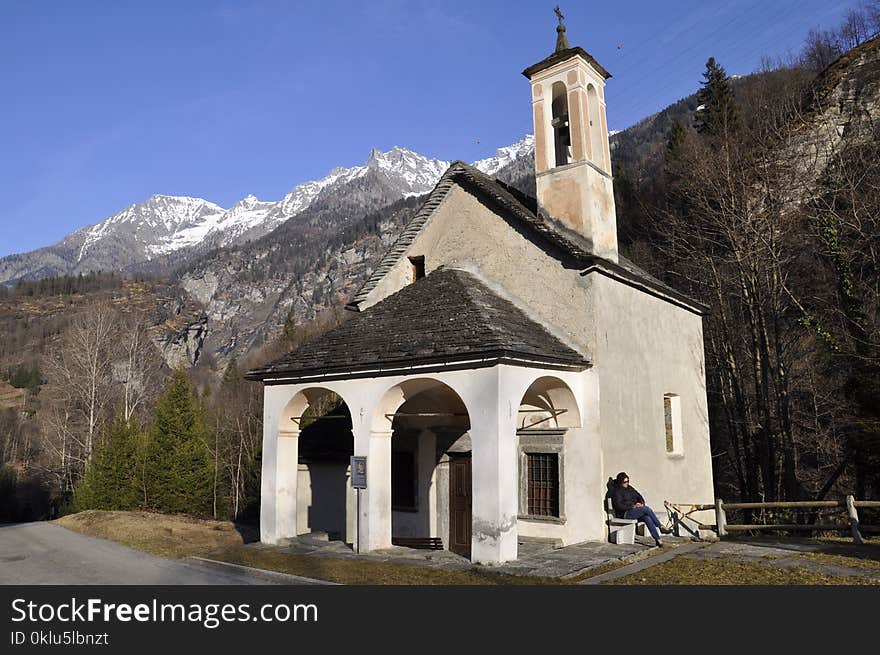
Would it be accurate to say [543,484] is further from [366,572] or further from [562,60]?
[562,60]

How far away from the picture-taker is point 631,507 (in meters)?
12.7

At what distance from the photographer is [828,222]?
19.1 meters

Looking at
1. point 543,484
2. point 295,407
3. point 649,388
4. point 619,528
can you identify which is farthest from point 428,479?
point 649,388

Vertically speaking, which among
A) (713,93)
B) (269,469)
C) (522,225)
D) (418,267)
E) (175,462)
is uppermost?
(713,93)

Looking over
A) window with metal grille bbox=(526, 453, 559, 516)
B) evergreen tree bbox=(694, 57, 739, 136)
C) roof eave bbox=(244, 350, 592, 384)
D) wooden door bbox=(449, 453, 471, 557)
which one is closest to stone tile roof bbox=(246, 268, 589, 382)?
roof eave bbox=(244, 350, 592, 384)

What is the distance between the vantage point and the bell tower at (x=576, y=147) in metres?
15.1

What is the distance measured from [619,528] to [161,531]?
1384 centimetres

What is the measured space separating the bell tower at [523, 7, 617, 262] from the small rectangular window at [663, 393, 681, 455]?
4437mm

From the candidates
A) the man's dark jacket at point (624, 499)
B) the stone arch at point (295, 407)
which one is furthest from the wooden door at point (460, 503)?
the man's dark jacket at point (624, 499)

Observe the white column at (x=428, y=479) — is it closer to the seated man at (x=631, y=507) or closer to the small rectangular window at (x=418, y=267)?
the seated man at (x=631, y=507)

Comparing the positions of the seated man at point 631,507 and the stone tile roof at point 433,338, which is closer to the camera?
the stone tile roof at point 433,338

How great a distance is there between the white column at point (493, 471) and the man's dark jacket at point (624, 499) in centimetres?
294
